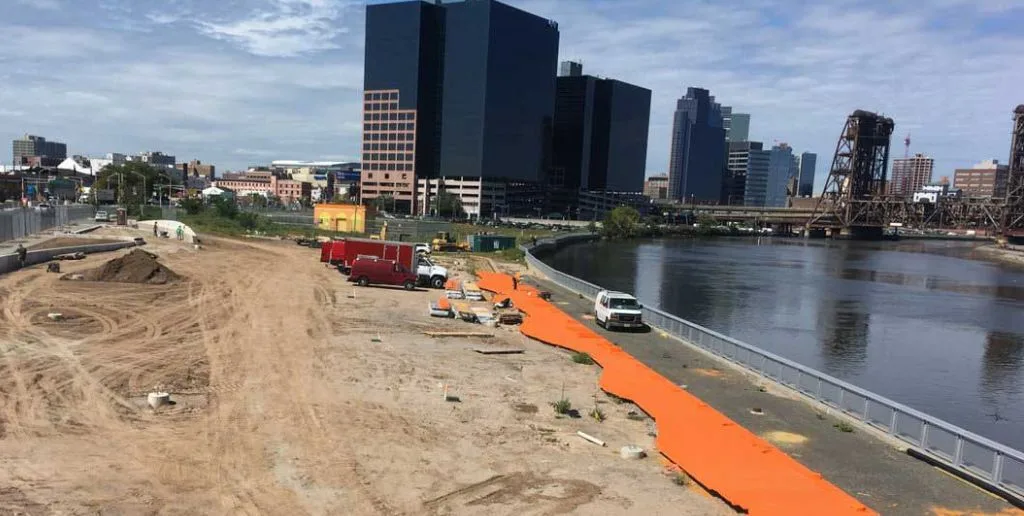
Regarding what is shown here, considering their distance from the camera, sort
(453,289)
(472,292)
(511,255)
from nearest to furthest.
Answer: (472,292) < (453,289) < (511,255)

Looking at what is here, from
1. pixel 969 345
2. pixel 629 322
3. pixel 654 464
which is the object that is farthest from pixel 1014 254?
pixel 654 464

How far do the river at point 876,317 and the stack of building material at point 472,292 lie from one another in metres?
18.2

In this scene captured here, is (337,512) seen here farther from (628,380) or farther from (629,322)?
(629,322)

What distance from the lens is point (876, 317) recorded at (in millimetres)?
57562

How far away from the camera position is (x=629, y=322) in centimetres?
3172

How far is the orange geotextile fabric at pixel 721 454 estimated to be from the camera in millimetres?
12711

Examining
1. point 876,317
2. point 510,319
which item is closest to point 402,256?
point 510,319

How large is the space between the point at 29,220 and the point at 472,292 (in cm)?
4288

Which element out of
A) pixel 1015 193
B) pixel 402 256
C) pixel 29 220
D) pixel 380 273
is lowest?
pixel 380 273

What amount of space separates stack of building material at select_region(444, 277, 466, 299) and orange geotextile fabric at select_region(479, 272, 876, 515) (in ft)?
59.4

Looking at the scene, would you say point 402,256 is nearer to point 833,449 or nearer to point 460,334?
point 460,334

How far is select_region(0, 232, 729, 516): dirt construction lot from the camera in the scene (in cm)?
1255

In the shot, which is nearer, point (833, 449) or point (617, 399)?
point (833, 449)

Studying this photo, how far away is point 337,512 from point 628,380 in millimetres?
12390
